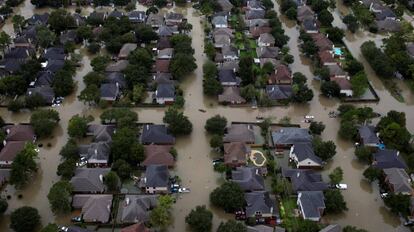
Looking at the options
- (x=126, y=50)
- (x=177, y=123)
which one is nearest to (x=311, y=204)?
(x=177, y=123)

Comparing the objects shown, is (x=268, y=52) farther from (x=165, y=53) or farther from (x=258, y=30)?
(x=165, y=53)

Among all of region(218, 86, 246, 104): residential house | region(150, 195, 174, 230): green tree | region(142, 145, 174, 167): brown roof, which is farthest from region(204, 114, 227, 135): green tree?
region(150, 195, 174, 230): green tree

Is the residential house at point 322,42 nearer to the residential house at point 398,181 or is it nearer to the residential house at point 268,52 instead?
the residential house at point 268,52

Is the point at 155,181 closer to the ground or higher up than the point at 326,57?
closer to the ground

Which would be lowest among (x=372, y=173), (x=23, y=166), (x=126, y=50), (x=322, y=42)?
(x=23, y=166)

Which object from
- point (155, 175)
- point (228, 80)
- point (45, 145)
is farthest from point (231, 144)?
point (45, 145)

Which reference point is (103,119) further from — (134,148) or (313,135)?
(313,135)

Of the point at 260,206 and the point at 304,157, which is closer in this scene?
the point at 260,206
